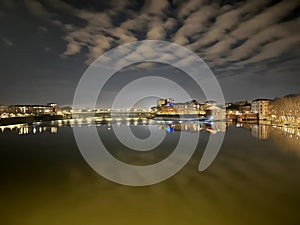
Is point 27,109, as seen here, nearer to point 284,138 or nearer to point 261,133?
point 261,133

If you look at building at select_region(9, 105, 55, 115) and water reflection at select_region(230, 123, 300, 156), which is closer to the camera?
water reflection at select_region(230, 123, 300, 156)

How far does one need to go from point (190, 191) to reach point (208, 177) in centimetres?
191

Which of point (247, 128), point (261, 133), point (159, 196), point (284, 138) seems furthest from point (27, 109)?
point (159, 196)

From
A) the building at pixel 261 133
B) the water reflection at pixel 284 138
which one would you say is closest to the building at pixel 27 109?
the building at pixel 261 133

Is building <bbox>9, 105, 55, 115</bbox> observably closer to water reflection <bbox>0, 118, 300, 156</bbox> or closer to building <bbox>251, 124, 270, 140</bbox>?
water reflection <bbox>0, 118, 300, 156</bbox>

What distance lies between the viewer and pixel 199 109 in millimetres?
119562

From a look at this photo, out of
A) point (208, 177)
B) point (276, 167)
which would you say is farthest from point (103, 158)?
point (276, 167)

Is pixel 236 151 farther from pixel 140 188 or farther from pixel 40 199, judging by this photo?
pixel 40 199

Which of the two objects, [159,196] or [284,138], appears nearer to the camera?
[159,196]

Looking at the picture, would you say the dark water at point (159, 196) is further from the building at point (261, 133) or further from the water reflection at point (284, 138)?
the building at point (261, 133)

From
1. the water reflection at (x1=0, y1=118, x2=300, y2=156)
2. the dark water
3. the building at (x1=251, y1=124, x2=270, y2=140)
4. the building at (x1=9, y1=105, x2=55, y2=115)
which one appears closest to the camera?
the dark water

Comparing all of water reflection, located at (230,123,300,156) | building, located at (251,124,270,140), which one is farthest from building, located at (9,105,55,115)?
water reflection, located at (230,123,300,156)

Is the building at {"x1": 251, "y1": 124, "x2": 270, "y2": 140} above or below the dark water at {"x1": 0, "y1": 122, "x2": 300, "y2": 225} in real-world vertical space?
above

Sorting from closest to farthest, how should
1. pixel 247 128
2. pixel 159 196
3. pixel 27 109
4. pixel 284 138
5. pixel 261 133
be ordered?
pixel 159 196
pixel 284 138
pixel 261 133
pixel 247 128
pixel 27 109
